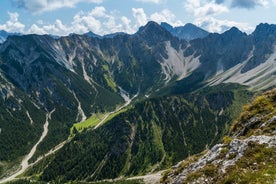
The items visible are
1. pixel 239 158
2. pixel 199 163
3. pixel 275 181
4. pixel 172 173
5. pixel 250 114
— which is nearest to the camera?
pixel 275 181

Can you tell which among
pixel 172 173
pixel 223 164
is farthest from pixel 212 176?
pixel 172 173

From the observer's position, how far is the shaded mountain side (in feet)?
80.7

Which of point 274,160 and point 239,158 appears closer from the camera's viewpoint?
point 274,160

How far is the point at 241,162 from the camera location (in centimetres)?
2669

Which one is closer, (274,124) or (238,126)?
(274,124)

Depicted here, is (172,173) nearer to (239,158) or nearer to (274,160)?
(239,158)

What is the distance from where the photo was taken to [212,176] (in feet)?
90.0

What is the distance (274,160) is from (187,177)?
7.32m

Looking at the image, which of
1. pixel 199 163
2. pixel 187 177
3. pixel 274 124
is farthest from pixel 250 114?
pixel 187 177

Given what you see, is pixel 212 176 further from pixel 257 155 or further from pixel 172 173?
pixel 172 173

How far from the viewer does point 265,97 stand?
141 ft

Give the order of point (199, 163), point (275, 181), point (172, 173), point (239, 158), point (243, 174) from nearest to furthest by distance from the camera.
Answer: point (275, 181) → point (243, 174) → point (239, 158) → point (199, 163) → point (172, 173)

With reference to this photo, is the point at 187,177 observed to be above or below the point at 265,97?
below

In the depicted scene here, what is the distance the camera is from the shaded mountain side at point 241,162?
2459cm
